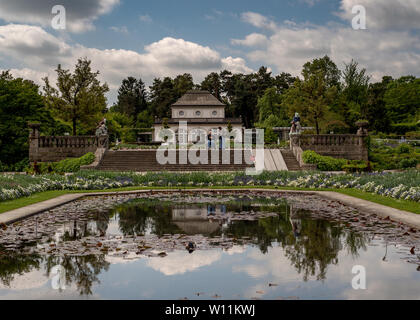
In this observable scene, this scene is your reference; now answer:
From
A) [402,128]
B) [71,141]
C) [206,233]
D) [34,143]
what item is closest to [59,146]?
[71,141]

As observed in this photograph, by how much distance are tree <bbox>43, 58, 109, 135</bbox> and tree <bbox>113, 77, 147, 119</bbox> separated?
4963 centimetres

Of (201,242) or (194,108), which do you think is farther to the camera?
(194,108)

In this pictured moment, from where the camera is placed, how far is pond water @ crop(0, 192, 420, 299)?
5387 millimetres

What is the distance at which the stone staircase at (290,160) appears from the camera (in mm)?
29672

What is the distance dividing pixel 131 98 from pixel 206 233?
3518 inches

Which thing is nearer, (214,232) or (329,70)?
(214,232)

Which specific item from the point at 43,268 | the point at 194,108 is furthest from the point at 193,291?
the point at 194,108

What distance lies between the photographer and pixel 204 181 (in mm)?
21594

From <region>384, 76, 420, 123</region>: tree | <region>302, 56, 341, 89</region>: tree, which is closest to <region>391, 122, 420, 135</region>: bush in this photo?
<region>384, 76, 420, 123</region>: tree

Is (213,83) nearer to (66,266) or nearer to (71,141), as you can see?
(71,141)

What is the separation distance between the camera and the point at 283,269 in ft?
20.5

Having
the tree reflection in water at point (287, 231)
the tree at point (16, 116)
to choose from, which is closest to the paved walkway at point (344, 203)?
the tree reflection in water at point (287, 231)

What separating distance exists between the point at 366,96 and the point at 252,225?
56782mm

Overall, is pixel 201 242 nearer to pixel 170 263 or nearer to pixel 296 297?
pixel 170 263
